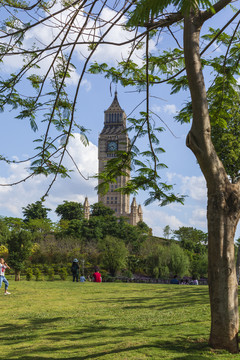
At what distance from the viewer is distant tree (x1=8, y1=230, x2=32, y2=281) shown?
2564 centimetres

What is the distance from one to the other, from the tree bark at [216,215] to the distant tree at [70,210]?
71.5 m

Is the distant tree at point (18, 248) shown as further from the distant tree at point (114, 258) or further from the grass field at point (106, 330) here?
the distant tree at point (114, 258)

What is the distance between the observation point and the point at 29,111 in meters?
5.95

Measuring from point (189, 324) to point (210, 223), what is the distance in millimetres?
3253

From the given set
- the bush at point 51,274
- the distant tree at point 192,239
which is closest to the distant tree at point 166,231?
the distant tree at point 192,239

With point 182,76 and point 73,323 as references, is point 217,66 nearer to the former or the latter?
point 182,76

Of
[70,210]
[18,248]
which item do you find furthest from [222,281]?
[70,210]

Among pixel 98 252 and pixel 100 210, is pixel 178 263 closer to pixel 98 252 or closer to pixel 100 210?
pixel 98 252

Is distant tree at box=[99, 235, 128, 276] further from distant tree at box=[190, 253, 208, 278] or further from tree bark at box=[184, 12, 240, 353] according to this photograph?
tree bark at box=[184, 12, 240, 353]

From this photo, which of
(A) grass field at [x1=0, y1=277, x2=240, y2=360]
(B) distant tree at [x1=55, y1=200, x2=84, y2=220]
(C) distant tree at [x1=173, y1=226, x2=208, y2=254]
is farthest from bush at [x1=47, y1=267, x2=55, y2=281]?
(B) distant tree at [x1=55, y1=200, x2=84, y2=220]

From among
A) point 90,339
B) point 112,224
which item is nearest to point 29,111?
point 90,339

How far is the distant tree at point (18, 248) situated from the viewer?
2564cm

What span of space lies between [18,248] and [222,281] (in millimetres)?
23276

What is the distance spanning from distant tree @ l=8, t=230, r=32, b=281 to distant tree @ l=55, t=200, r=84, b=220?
4943cm
